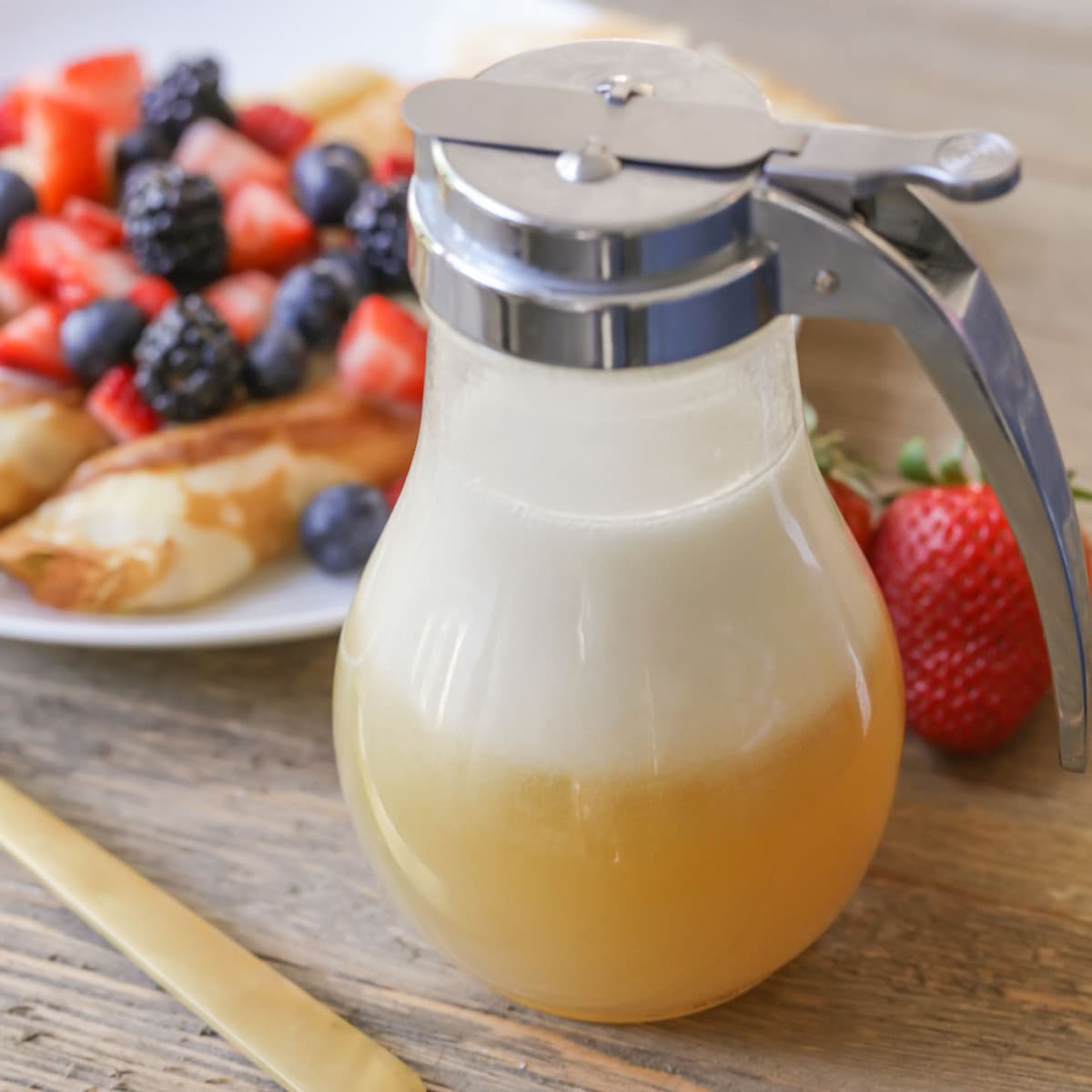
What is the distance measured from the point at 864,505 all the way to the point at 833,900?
287mm

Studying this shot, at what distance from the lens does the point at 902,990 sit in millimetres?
726

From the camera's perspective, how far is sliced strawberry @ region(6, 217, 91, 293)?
1.20 m

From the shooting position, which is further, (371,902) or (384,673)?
(371,902)

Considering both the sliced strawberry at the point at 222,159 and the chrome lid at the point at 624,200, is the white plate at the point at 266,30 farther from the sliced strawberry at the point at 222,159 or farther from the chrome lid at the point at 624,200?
the chrome lid at the point at 624,200

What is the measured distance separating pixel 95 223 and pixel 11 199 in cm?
7

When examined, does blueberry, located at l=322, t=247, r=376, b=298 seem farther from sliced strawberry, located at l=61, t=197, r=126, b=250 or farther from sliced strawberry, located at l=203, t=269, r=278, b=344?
sliced strawberry, located at l=61, t=197, r=126, b=250

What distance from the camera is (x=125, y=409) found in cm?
109

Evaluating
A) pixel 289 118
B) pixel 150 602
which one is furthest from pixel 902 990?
pixel 289 118

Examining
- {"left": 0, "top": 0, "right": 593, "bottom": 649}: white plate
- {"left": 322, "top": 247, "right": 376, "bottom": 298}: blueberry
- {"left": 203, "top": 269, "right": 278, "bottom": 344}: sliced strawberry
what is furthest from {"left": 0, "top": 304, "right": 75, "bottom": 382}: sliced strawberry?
{"left": 0, "top": 0, "right": 593, "bottom": 649}: white plate

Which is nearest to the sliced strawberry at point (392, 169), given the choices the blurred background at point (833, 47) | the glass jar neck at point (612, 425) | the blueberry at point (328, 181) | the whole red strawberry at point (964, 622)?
the blueberry at point (328, 181)

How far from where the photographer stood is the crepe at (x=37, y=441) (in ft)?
3.53

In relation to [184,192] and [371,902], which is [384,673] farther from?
[184,192]

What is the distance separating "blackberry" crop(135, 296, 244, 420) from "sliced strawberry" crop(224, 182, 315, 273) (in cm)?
19

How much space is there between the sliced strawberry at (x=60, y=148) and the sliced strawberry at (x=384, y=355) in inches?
14.2
